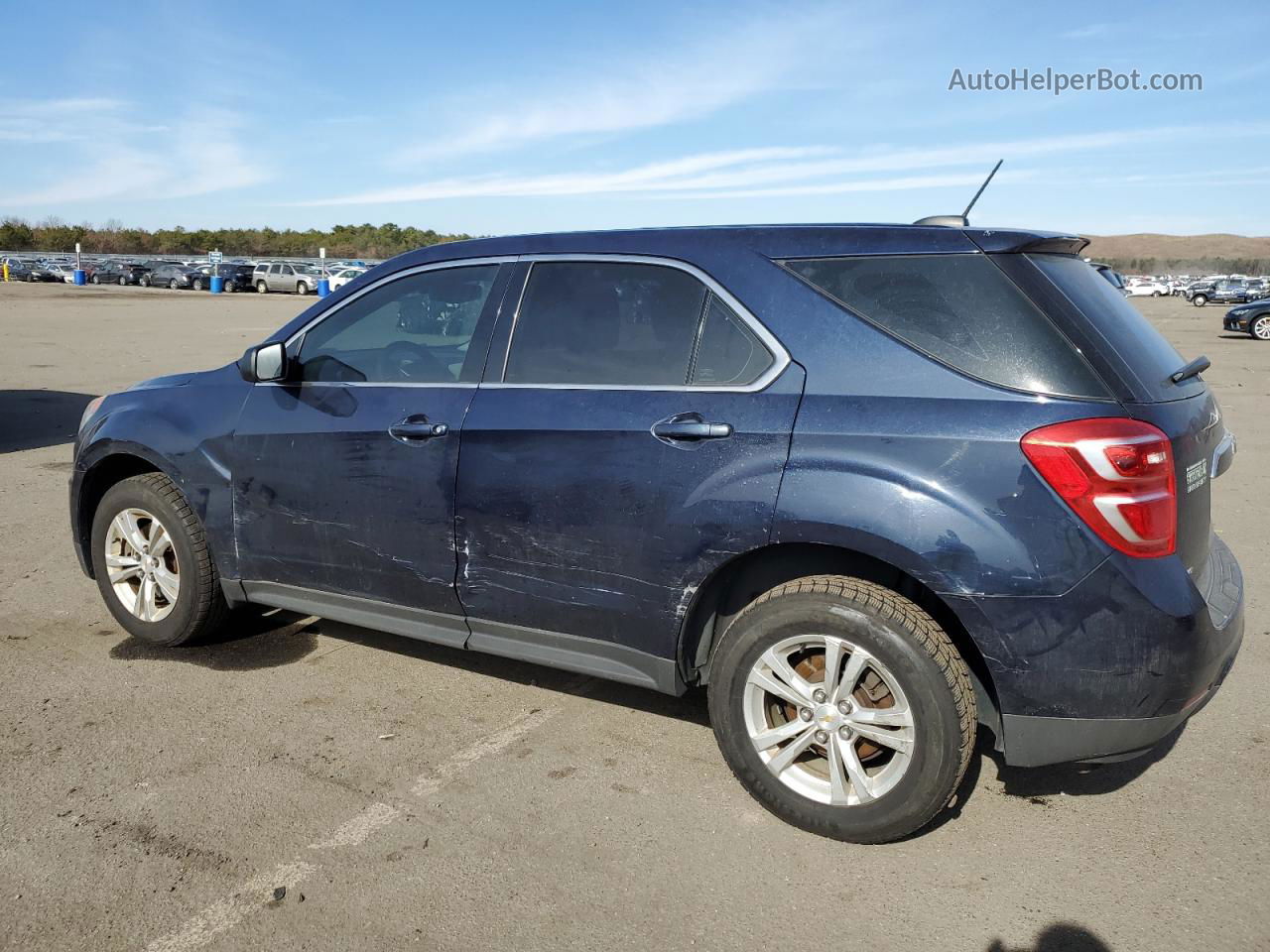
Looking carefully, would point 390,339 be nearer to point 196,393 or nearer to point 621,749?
point 196,393

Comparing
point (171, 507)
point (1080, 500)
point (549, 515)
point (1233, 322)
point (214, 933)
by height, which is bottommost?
point (214, 933)

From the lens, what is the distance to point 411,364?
4191mm

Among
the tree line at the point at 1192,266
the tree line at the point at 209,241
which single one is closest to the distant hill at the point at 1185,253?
the tree line at the point at 1192,266

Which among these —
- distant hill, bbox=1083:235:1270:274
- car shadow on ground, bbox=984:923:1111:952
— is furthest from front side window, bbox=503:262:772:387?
distant hill, bbox=1083:235:1270:274

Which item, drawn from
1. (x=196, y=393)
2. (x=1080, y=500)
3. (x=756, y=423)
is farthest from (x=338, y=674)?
(x=1080, y=500)

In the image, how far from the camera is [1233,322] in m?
29.7

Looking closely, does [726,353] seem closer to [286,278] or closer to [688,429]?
[688,429]

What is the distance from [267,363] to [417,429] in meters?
0.85

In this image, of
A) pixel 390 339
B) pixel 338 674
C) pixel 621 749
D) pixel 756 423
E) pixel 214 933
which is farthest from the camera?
pixel 338 674

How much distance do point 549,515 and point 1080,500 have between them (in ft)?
5.58

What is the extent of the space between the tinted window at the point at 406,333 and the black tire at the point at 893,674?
149 cm

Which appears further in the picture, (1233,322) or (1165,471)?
(1233,322)

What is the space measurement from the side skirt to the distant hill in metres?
151

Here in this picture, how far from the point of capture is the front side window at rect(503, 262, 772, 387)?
11.4 feet
